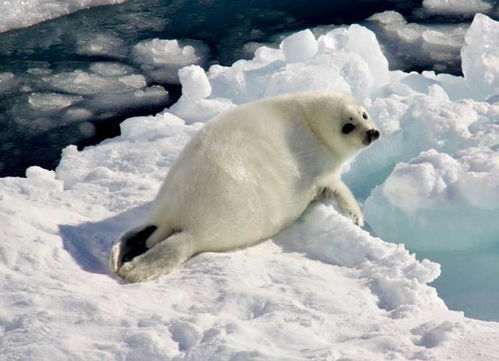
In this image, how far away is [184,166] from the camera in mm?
3760

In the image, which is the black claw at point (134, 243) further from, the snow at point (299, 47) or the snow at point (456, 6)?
the snow at point (456, 6)

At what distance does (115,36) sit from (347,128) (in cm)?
368

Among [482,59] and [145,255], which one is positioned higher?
[145,255]

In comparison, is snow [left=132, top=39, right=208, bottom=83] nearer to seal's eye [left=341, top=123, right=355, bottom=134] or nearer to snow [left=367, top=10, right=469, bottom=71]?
snow [left=367, top=10, right=469, bottom=71]

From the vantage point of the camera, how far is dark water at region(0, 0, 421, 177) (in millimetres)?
5945

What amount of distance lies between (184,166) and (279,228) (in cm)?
50

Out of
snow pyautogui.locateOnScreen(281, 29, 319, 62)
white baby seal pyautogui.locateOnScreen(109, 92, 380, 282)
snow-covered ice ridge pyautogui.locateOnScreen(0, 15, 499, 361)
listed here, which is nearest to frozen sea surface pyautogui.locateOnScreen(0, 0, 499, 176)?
snow-covered ice ridge pyautogui.locateOnScreen(0, 15, 499, 361)

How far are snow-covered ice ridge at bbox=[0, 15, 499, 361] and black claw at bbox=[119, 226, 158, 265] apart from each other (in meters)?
0.11

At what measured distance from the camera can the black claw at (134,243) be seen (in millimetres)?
3465

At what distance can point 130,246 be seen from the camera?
354cm

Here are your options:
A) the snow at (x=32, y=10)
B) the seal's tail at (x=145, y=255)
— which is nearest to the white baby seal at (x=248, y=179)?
the seal's tail at (x=145, y=255)

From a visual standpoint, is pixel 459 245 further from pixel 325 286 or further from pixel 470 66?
pixel 470 66

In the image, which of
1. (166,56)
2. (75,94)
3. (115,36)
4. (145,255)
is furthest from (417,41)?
(145,255)

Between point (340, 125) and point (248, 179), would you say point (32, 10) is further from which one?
point (248, 179)
